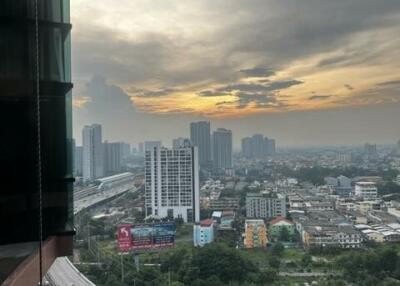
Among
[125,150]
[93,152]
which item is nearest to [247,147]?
[125,150]

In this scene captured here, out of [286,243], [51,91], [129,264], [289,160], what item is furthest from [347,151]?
[51,91]

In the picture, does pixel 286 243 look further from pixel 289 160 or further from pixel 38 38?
pixel 38 38

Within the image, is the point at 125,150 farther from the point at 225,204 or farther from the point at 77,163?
the point at 77,163

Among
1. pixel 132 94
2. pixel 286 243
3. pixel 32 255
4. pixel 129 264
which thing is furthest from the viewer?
pixel 132 94

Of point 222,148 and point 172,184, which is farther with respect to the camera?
point 222,148

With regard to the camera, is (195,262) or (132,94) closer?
(195,262)

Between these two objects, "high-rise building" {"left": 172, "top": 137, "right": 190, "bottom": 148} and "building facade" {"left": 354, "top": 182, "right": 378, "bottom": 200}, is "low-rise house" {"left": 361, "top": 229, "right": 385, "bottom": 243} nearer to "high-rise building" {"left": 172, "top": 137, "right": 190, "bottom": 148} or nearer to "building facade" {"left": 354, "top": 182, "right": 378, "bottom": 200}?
"building facade" {"left": 354, "top": 182, "right": 378, "bottom": 200}
